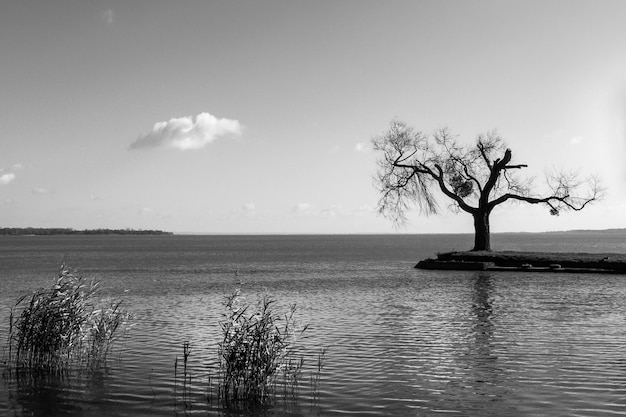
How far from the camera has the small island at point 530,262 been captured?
154 feet

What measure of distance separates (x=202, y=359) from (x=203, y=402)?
405cm

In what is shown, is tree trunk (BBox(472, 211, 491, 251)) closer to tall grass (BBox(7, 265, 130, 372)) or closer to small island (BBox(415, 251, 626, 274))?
small island (BBox(415, 251, 626, 274))

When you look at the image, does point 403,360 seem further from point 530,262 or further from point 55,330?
A: point 530,262

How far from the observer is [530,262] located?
5050 centimetres

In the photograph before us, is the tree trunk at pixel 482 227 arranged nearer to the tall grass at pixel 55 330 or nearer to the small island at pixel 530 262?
the small island at pixel 530 262

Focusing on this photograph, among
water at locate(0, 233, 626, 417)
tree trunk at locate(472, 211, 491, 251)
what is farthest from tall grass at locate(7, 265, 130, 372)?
tree trunk at locate(472, 211, 491, 251)

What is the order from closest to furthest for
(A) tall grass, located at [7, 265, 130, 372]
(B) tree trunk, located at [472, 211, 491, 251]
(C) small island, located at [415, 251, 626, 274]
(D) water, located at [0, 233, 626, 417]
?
(D) water, located at [0, 233, 626, 417]
(A) tall grass, located at [7, 265, 130, 372]
(C) small island, located at [415, 251, 626, 274]
(B) tree trunk, located at [472, 211, 491, 251]

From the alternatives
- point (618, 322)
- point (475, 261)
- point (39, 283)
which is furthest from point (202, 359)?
point (475, 261)

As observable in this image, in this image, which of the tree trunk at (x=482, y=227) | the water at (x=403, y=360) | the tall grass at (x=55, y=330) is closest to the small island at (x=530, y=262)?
the tree trunk at (x=482, y=227)

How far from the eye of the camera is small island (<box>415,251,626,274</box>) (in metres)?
47.0

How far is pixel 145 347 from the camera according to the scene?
1897cm

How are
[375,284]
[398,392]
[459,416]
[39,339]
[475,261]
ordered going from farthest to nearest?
1. [475,261]
2. [375,284]
3. [39,339]
4. [398,392]
5. [459,416]

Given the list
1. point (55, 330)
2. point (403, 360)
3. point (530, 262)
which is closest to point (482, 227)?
point (530, 262)

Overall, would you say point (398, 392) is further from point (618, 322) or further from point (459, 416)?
point (618, 322)
